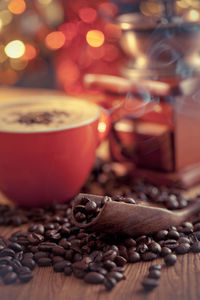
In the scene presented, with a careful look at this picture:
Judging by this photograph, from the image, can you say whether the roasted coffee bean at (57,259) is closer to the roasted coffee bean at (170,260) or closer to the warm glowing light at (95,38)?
the roasted coffee bean at (170,260)

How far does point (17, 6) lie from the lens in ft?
6.81

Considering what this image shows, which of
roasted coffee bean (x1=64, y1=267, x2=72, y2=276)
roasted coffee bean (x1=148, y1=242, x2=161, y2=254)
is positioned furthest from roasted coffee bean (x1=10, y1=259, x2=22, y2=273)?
roasted coffee bean (x1=148, y1=242, x2=161, y2=254)

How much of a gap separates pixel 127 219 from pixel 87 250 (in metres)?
0.12

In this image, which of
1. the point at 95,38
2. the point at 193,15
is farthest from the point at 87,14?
the point at 193,15

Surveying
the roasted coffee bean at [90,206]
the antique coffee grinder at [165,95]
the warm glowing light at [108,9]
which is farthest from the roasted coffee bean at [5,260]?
the warm glowing light at [108,9]

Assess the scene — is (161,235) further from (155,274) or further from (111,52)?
(111,52)

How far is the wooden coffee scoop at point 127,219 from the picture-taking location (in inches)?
42.5

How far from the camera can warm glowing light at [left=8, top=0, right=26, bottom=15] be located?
2.06 metres

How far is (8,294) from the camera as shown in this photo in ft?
3.22

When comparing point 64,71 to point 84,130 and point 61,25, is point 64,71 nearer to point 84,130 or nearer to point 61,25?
point 61,25

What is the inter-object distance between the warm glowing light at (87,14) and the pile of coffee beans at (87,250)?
1271 mm

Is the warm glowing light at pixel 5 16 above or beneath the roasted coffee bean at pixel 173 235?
above

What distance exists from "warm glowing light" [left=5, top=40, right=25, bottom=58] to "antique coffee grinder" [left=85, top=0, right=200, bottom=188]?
771 mm

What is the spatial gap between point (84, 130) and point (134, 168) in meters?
0.32
